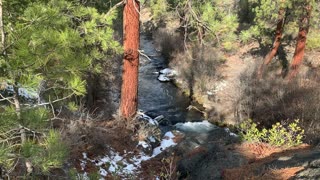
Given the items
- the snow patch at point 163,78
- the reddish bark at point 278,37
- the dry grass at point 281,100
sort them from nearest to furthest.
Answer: the dry grass at point 281,100
the reddish bark at point 278,37
the snow patch at point 163,78

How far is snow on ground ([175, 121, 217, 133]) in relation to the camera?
12.5m

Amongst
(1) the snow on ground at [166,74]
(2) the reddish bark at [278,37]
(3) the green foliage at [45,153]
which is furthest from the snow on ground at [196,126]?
(3) the green foliage at [45,153]

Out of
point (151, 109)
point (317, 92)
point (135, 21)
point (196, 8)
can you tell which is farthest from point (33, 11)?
point (151, 109)

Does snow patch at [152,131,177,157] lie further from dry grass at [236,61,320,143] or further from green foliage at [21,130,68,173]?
green foliage at [21,130,68,173]

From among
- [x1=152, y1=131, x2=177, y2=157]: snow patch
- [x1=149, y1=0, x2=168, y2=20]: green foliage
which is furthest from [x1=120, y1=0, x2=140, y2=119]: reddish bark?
[x1=152, y1=131, x2=177, y2=157]: snow patch

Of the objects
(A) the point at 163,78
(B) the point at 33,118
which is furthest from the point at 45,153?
(A) the point at 163,78

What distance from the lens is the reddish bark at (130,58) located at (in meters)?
8.07

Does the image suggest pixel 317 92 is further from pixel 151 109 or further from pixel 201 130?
pixel 151 109

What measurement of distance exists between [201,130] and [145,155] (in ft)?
15.6

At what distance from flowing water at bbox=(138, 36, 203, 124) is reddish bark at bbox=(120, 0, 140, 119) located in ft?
16.4

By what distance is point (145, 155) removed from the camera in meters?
8.26

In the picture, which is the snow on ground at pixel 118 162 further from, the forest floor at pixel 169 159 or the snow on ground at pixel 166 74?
the snow on ground at pixel 166 74

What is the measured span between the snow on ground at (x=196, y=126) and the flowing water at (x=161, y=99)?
0.62m

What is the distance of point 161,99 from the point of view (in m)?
15.9
